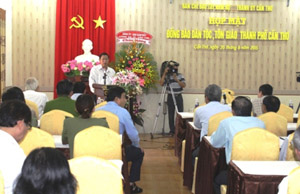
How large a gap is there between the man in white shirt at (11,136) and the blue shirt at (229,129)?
1.72 metres

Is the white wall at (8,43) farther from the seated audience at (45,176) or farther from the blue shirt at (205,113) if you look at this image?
the seated audience at (45,176)

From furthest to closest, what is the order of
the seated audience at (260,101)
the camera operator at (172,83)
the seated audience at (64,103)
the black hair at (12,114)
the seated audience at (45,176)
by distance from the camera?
1. the camera operator at (172,83)
2. the seated audience at (260,101)
3. the seated audience at (64,103)
4. the black hair at (12,114)
5. the seated audience at (45,176)

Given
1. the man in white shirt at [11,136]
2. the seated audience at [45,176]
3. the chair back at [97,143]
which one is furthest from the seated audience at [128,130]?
the seated audience at [45,176]

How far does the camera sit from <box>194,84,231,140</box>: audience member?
5035 millimetres

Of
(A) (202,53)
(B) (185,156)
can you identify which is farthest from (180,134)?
(A) (202,53)

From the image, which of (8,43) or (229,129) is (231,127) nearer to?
(229,129)

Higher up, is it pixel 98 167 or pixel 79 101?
pixel 79 101

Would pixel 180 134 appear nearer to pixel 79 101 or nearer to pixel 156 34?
pixel 79 101

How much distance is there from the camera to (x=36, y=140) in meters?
3.44

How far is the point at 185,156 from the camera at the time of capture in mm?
5570

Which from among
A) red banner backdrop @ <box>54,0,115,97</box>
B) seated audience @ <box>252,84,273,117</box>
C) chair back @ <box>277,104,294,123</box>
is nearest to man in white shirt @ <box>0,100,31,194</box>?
seated audience @ <box>252,84,273,117</box>

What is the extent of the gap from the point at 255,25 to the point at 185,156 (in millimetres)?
4813

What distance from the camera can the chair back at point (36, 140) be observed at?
3.42m

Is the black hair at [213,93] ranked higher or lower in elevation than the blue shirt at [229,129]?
higher
